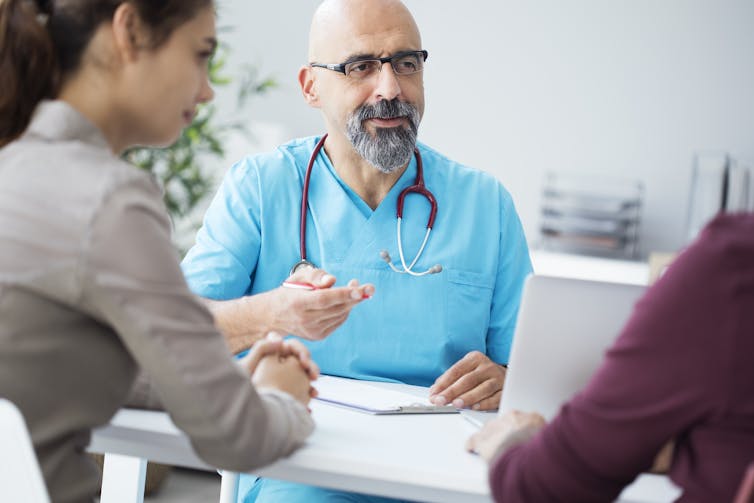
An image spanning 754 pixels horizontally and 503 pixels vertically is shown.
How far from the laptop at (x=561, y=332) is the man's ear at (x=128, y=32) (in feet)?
1.86

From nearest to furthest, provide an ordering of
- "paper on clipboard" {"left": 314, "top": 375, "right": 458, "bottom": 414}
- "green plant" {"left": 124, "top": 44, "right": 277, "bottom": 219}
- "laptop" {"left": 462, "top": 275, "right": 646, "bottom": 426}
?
1. "laptop" {"left": 462, "top": 275, "right": 646, "bottom": 426}
2. "paper on clipboard" {"left": 314, "top": 375, "right": 458, "bottom": 414}
3. "green plant" {"left": 124, "top": 44, "right": 277, "bottom": 219}

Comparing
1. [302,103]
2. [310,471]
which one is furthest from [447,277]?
[302,103]

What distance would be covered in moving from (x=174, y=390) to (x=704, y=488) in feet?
1.83

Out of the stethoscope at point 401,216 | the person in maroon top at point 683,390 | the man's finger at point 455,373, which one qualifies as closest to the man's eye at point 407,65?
the stethoscope at point 401,216

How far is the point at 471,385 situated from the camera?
1625 mm

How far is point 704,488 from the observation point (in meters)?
0.94

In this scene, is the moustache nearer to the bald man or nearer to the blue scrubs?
the bald man

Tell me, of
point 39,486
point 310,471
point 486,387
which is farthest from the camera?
point 486,387

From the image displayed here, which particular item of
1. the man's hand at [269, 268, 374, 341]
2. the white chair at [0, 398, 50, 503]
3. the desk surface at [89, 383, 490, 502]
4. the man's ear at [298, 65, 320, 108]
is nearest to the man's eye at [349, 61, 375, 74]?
the man's ear at [298, 65, 320, 108]

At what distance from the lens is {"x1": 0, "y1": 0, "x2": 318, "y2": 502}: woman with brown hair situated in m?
1.00

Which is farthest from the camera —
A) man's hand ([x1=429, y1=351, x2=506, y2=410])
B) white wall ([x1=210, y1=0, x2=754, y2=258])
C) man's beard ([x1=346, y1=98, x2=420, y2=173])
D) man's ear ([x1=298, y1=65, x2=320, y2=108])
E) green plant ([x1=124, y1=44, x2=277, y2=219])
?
white wall ([x1=210, y1=0, x2=754, y2=258])

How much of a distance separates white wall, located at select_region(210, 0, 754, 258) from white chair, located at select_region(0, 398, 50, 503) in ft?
10.1

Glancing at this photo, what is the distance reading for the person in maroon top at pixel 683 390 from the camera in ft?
2.98

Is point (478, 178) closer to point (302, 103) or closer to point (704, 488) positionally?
point (704, 488)
